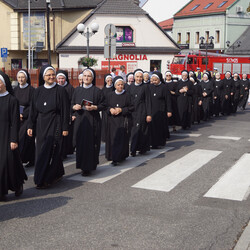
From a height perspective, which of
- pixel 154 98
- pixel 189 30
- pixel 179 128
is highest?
pixel 189 30

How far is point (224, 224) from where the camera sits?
6.16 m

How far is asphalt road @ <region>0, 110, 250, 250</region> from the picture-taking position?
18.1ft

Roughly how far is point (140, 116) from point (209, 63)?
3794 centimetres

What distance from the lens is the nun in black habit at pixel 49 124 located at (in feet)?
25.5

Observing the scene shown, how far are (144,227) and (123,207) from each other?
0.88 meters

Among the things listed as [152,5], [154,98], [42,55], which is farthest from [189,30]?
[154,98]

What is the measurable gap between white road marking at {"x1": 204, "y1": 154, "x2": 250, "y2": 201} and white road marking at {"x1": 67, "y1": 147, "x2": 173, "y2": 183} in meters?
1.84

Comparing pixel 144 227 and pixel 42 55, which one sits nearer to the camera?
pixel 144 227

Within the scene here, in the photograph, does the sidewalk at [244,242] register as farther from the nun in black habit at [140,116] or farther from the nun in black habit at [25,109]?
the nun in black habit at [140,116]

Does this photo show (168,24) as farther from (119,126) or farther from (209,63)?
(119,126)

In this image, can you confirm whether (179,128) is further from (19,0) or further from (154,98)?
(19,0)

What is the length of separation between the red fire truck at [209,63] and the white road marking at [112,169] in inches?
1360

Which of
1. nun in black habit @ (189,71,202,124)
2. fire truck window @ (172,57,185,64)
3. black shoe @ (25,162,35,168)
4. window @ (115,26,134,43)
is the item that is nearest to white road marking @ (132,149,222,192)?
black shoe @ (25,162,35,168)

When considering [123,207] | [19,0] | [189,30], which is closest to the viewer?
[123,207]
